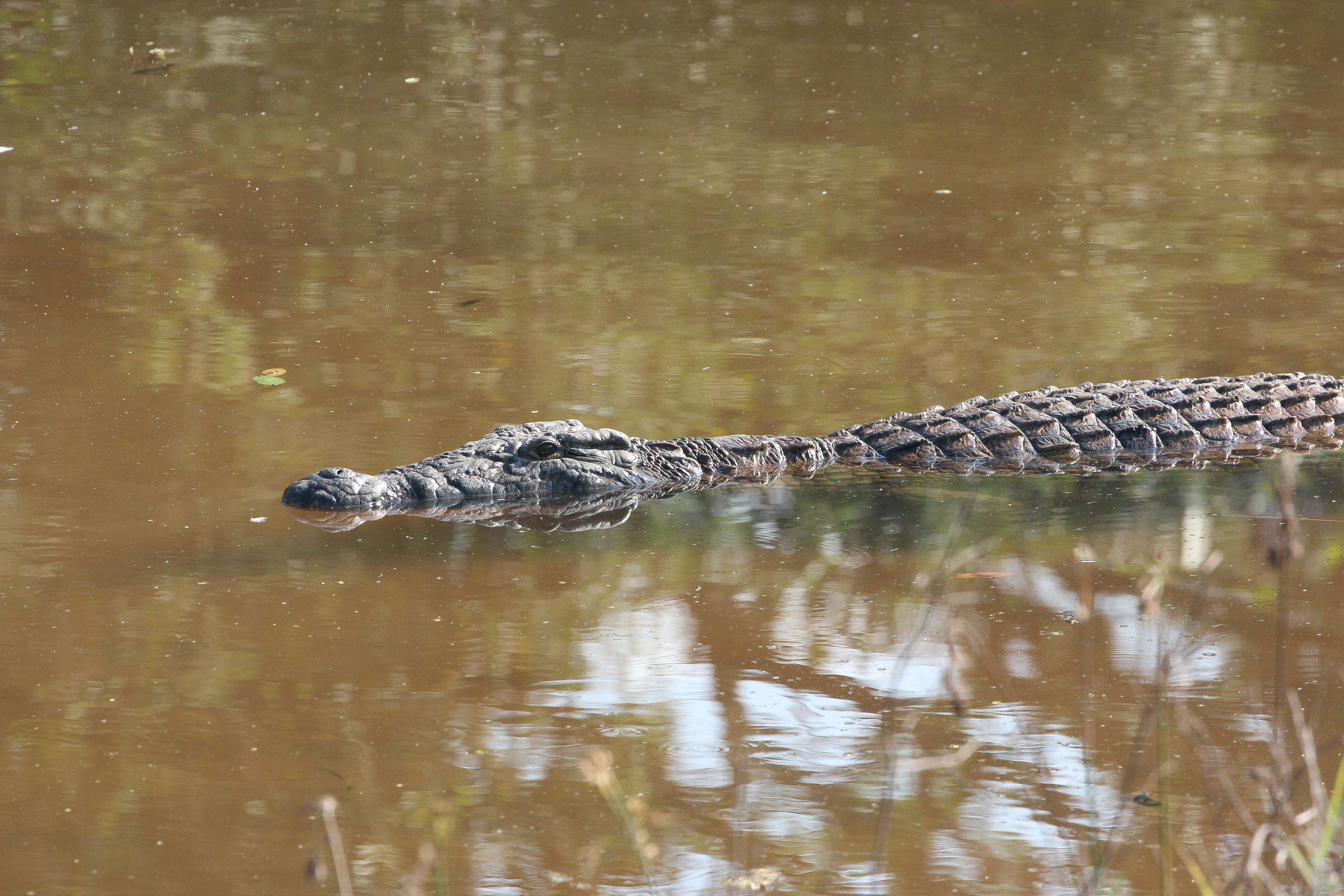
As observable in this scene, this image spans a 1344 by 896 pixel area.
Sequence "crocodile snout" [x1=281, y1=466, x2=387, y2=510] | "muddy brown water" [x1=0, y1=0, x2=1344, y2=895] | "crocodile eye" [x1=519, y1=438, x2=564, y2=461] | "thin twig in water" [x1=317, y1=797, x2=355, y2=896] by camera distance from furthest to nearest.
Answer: "crocodile eye" [x1=519, y1=438, x2=564, y2=461]
"crocodile snout" [x1=281, y1=466, x2=387, y2=510]
"muddy brown water" [x1=0, y1=0, x2=1344, y2=895]
"thin twig in water" [x1=317, y1=797, x2=355, y2=896]

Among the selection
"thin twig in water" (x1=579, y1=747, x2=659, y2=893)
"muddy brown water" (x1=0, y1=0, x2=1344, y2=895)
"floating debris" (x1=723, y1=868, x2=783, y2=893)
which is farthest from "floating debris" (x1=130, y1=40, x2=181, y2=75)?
"floating debris" (x1=723, y1=868, x2=783, y2=893)

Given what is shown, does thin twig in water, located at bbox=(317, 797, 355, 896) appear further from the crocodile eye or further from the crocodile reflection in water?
the crocodile eye

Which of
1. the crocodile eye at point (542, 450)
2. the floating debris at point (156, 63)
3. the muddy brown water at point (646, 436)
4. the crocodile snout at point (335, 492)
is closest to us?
the muddy brown water at point (646, 436)

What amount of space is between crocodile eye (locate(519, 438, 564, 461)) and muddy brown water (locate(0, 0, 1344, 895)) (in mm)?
409

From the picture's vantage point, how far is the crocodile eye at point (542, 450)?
595cm

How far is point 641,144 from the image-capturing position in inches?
444

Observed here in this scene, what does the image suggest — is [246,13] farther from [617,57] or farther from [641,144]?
[641,144]

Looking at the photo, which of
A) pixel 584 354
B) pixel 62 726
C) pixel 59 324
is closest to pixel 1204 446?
pixel 584 354

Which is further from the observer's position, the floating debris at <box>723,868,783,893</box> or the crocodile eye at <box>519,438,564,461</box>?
the crocodile eye at <box>519,438,564,461</box>

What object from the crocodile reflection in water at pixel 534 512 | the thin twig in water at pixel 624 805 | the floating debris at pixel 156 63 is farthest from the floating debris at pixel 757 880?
the floating debris at pixel 156 63

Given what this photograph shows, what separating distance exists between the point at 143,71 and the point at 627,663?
10.1m

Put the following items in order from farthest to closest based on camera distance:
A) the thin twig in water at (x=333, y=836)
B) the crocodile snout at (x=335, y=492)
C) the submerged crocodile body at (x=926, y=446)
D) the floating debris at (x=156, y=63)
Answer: the floating debris at (x=156, y=63) < the submerged crocodile body at (x=926, y=446) < the crocodile snout at (x=335, y=492) < the thin twig in water at (x=333, y=836)

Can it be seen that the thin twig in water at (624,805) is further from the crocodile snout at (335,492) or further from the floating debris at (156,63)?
the floating debris at (156,63)

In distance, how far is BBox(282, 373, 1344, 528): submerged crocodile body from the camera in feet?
19.0
